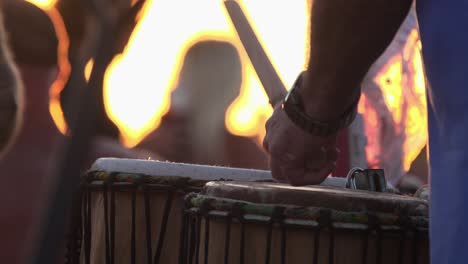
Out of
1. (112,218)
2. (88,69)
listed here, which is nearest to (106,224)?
(112,218)

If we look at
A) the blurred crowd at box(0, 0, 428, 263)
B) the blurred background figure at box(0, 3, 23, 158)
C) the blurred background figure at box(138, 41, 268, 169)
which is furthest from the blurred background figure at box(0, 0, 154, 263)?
the blurred background figure at box(0, 3, 23, 158)

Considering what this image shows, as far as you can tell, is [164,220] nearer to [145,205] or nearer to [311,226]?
[145,205]

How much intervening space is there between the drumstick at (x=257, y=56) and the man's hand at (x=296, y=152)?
269mm

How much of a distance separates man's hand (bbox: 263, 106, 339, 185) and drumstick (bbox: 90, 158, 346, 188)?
13.6 inches

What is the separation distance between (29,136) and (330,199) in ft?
4.65

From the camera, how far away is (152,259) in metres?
1.47

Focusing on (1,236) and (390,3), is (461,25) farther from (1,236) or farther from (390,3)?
(1,236)

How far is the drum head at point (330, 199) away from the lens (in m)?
1.07

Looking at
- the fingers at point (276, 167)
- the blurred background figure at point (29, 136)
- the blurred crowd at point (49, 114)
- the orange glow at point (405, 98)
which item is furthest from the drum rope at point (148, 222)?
the orange glow at point (405, 98)

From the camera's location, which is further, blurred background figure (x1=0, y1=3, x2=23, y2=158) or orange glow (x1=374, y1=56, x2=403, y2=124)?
orange glow (x1=374, y1=56, x2=403, y2=124)

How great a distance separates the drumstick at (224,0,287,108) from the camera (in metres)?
1.41

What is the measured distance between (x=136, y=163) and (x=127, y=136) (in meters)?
1.28

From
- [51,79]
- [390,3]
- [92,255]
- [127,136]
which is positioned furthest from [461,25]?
[127,136]

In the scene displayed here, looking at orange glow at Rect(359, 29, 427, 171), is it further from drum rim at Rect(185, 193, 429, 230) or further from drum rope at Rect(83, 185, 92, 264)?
drum rim at Rect(185, 193, 429, 230)
